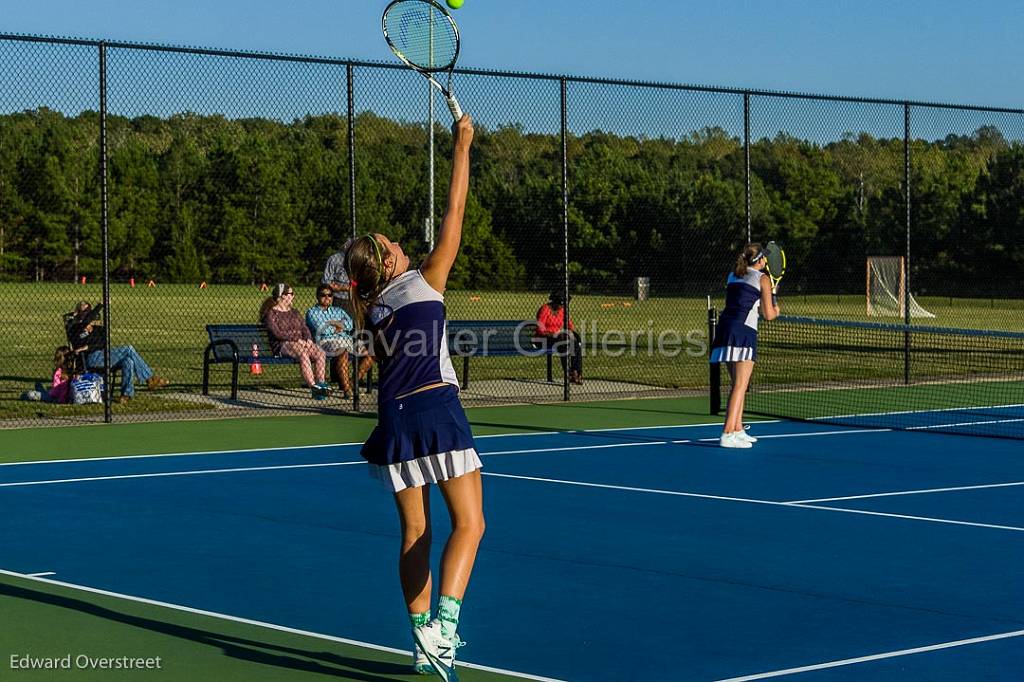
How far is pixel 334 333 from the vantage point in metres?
15.9

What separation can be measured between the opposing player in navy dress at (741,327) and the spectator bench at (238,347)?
5.04 m

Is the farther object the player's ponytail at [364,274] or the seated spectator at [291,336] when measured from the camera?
the seated spectator at [291,336]

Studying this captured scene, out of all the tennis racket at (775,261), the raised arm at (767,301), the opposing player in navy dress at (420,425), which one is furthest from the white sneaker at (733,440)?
the opposing player in navy dress at (420,425)

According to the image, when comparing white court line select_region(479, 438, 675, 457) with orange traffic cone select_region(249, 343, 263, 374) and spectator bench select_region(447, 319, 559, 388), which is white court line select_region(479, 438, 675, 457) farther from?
orange traffic cone select_region(249, 343, 263, 374)

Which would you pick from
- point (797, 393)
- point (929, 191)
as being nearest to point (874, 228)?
point (929, 191)

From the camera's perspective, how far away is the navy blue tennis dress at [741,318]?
40.4 ft

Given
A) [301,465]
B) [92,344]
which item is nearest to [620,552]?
[301,465]

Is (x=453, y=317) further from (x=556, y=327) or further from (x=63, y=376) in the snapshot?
(x=63, y=376)

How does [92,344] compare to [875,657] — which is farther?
[92,344]

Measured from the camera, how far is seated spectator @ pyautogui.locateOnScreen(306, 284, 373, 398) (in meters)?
15.9

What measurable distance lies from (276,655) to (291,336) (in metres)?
10.4

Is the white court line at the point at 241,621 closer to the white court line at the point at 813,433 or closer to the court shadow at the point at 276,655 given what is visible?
the court shadow at the point at 276,655

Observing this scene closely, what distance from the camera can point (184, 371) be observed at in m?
21.3

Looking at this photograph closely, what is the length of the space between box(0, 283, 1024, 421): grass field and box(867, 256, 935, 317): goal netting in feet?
2.46
